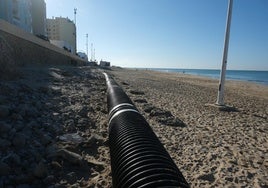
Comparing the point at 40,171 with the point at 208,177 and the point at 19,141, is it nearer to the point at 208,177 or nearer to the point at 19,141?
the point at 19,141

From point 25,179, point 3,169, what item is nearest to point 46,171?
point 25,179

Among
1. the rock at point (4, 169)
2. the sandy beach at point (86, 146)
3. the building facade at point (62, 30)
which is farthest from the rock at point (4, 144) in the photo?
the building facade at point (62, 30)

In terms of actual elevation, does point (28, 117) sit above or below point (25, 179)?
above

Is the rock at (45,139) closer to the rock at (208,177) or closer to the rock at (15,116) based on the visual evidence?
the rock at (15,116)

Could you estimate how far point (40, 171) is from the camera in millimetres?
3307

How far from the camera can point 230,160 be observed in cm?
475

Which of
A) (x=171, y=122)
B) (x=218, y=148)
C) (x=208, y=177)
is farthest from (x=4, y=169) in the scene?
Answer: (x=171, y=122)

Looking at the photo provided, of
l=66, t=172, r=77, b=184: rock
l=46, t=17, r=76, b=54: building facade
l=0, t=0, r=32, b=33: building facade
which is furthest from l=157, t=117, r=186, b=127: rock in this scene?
l=46, t=17, r=76, b=54: building facade

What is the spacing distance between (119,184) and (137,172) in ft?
0.89

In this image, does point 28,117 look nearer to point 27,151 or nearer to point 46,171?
point 27,151

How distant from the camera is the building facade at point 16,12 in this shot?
72.5ft

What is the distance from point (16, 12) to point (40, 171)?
1039 inches

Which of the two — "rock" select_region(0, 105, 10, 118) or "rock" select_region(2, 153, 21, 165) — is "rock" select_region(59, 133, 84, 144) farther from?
"rock" select_region(2, 153, 21, 165)

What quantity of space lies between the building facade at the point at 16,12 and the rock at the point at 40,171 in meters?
21.8
